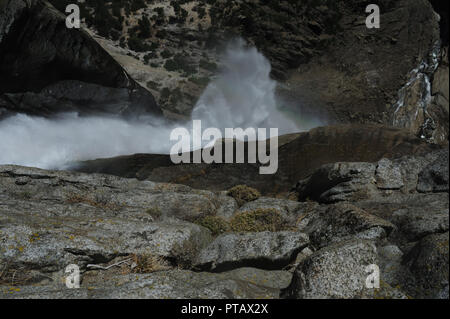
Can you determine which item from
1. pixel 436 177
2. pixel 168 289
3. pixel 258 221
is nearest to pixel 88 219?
pixel 168 289

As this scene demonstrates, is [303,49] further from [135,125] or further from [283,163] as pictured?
[283,163]

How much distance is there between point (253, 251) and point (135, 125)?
79.3 feet

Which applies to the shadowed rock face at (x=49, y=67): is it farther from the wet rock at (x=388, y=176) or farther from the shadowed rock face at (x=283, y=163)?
A: the wet rock at (x=388, y=176)

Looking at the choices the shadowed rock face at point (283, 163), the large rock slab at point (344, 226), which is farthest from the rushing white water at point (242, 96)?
the large rock slab at point (344, 226)

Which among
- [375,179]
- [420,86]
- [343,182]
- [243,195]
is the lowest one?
[243,195]

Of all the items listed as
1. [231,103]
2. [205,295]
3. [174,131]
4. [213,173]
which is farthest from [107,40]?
[205,295]

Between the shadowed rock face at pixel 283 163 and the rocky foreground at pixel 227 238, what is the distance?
2.30 m

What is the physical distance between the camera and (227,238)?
8.34m

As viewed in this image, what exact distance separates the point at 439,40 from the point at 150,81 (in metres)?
38.2

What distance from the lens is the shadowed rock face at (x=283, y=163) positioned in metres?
15.9

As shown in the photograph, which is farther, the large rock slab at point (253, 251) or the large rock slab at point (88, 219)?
the large rock slab at point (253, 251)

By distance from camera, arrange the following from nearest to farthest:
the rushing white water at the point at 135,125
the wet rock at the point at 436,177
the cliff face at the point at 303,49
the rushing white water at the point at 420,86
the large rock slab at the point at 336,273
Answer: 1. the large rock slab at the point at 336,273
2. the wet rock at the point at 436,177
3. the rushing white water at the point at 135,125
4. the rushing white water at the point at 420,86
5. the cliff face at the point at 303,49

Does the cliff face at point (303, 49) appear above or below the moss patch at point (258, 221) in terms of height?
above

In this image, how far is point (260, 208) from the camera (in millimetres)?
11578
